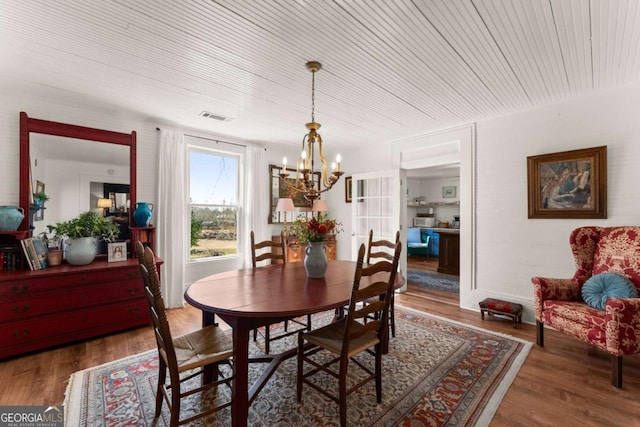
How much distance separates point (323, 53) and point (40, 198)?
3216mm

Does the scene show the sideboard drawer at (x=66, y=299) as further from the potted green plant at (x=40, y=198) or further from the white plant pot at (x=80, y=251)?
the potted green plant at (x=40, y=198)

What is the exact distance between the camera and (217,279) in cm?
230

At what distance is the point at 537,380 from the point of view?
220 centimetres

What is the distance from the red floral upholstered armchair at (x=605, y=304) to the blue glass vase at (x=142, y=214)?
14.1 feet

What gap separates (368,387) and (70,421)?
6.24 ft

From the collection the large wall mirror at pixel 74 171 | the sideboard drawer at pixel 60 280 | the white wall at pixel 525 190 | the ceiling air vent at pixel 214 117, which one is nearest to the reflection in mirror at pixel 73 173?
the large wall mirror at pixel 74 171

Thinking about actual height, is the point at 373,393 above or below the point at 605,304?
below

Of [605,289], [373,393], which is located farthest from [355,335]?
[605,289]

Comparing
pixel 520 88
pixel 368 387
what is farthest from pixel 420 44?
pixel 368 387

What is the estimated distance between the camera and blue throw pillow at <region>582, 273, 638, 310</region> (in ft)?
7.81

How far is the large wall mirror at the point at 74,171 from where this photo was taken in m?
2.96

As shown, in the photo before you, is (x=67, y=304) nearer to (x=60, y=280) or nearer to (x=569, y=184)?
(x=60, y=280)

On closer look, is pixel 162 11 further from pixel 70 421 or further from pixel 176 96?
pixel 70 421

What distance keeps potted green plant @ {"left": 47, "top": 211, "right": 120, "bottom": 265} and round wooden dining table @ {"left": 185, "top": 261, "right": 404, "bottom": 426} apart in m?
1.69
